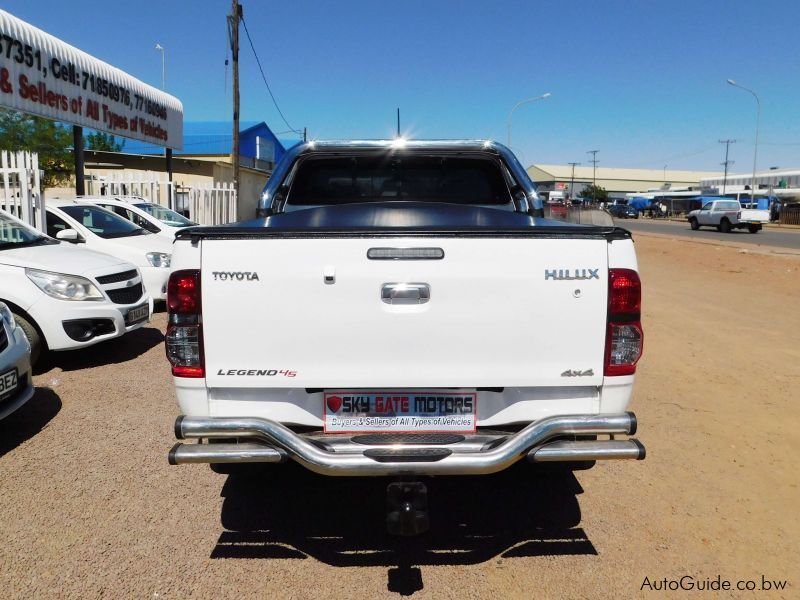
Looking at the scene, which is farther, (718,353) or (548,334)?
(718,353)

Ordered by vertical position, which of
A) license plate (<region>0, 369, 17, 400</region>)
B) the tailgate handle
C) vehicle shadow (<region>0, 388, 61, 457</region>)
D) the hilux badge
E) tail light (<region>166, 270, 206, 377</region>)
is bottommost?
vehicle shadow (<region>0, 388, 61, 457</region>)

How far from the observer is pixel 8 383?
448cm

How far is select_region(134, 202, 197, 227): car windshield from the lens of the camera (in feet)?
41.3

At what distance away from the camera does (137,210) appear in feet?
38.1

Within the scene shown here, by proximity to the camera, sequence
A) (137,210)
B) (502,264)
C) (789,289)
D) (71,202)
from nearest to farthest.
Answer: (502,264) → (71,202) → (137,210) → (789,289)

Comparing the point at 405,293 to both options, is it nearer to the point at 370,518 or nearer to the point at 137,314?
the point at 370,518

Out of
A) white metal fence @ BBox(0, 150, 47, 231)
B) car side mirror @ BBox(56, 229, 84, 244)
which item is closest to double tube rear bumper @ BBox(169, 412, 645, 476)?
car side mirror @ BBox(56, 229, 84, 244)

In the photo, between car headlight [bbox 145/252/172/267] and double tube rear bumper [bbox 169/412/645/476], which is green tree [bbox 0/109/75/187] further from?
double tube rear bumper [bbox 169/412/645/476]

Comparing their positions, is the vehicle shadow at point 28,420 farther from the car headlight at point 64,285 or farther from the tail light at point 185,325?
the tail light at point 185,325

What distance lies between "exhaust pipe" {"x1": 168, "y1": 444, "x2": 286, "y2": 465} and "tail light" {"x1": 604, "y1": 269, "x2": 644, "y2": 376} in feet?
4.80

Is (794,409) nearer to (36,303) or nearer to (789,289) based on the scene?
(36,303)

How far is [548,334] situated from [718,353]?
5476mm

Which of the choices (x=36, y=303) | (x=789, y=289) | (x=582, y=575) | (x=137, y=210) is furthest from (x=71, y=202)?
(x=789, y=289)

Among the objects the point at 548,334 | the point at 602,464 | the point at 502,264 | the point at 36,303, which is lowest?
the point at 602,464
